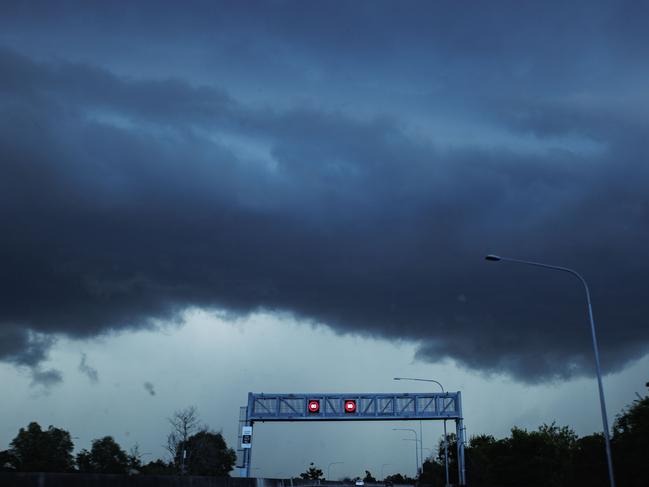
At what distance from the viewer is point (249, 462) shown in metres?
66.4

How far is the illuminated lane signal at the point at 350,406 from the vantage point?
69125 millimetres

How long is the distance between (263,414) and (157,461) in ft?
263

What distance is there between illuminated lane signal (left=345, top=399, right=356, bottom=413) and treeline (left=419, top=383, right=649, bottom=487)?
48.1 feet

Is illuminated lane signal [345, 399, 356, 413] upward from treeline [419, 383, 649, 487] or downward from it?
upward

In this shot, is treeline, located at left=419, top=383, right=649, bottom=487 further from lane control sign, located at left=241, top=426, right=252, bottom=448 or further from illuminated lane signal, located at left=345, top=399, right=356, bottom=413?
lane control sign, located at left=241, top=426, right=252, bottom=448

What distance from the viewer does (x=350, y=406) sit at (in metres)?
69.2

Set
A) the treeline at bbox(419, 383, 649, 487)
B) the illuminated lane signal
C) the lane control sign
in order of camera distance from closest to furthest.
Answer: the treeline at bbox(419, 383, 649, 487) < the lane control sign < the illuminated lane signal

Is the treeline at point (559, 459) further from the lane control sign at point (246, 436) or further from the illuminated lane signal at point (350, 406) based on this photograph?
the lane control sign at point (246, 436)

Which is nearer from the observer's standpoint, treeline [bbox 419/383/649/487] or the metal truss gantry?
treeline [bbox 419/383/649/487]

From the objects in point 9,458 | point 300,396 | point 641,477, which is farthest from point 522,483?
point 9,458

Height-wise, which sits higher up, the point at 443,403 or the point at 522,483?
the point at 443,403

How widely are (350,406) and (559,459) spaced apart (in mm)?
23338

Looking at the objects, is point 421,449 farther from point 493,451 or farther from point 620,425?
point 620,425

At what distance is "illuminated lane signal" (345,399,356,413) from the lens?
6912 centimetres
